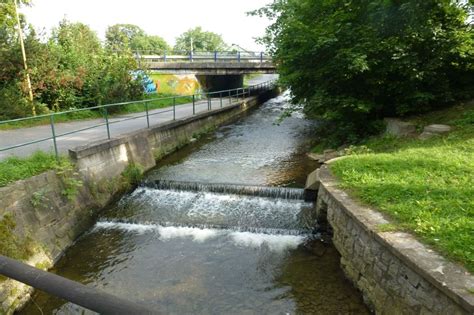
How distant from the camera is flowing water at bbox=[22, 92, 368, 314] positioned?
17.2ft

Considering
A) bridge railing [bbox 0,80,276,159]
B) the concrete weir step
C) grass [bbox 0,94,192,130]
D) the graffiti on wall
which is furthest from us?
the graffiti on wall

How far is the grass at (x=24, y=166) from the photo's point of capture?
623 centimetres

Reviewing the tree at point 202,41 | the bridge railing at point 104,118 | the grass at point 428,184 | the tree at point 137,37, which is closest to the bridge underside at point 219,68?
the bridge railing at point 104,118

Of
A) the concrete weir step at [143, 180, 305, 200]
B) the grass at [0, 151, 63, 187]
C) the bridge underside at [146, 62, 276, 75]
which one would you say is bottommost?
the concrete weir step at [143, 180, 305, 200]

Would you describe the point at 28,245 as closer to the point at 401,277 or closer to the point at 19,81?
the point at 401,277

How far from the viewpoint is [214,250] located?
21.7 feet

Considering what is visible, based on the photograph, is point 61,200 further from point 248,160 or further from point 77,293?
point 77,293

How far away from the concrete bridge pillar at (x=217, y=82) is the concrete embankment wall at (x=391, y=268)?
23544 mm

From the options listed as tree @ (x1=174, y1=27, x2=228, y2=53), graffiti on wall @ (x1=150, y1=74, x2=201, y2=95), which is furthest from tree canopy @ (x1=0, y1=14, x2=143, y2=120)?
tree @ (x1=174, y1=27, x2=228, y2=53)

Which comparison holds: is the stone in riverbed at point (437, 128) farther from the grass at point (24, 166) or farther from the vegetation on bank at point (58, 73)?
the vegetation on bank at point (58, 73)

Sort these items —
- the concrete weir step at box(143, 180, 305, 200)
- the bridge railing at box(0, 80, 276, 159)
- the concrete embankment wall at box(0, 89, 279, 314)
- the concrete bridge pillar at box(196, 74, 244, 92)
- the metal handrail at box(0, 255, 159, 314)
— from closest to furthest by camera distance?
the metal handrail at box(0, 255, 159, 314)
the concrete embankment wall at box(0, 89, 279, 314)
the bridge railing at box(0, 80, 276, 159)
the concrete weir step at box(143, 180, 305, 200)
the concrete bridge pillar at box(196, 74, 244, 92)

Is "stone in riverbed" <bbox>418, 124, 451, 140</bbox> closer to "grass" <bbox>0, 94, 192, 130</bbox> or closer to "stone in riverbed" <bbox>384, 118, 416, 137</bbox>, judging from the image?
"stone in riverbed" <bbox>384, 118, 416, 137</bbox>

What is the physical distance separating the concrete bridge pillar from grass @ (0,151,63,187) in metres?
21.1

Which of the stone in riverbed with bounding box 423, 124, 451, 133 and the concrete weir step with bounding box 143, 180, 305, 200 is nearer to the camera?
the concrete weir step with bounding box 143, 180, 305, 200
